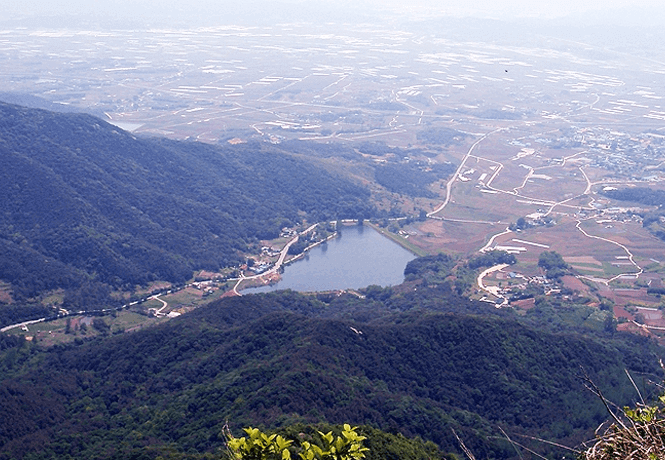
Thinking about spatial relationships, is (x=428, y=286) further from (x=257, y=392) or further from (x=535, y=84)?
(x=535, y=84)

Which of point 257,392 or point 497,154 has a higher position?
point 257,392

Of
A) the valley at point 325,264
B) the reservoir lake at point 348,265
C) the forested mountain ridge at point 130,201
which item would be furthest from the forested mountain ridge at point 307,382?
the reservoir lake at point 348,265

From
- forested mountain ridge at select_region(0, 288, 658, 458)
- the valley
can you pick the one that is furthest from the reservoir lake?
forested mountain ridge at select_region(0, 288, 658, 458)

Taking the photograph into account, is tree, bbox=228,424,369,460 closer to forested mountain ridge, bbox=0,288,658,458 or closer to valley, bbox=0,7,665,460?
valley, bbox=0,7,665,460

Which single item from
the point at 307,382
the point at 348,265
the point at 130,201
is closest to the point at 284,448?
the point at 307,382

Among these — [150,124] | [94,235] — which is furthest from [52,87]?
[94,235]

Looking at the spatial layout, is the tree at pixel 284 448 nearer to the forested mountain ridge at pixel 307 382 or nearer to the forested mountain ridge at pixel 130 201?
the forested mountain ridge at pixel 307 382
